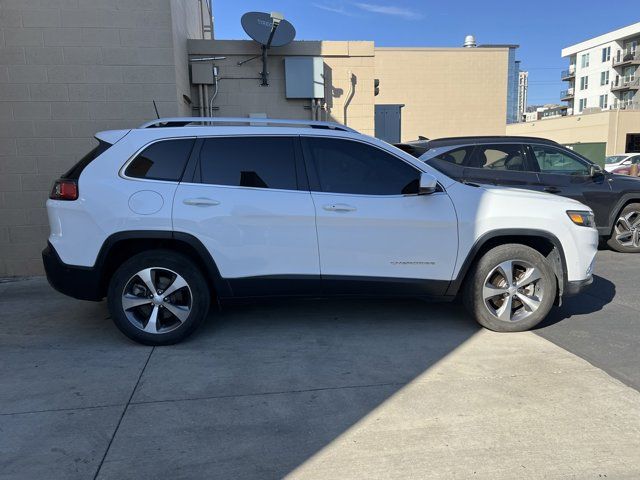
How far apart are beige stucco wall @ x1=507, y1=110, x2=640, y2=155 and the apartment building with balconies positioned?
7.74m

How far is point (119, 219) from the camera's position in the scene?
4.19m

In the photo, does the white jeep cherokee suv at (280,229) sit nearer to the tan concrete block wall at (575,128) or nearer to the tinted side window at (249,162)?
the tinted side window at (249,162)

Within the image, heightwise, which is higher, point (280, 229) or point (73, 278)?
point (280, 229)

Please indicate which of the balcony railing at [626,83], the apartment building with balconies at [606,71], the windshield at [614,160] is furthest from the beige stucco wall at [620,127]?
the balcony railing at [626,83]

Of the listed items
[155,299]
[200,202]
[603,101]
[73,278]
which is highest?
[603,101]

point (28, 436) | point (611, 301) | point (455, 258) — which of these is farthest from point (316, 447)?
point (611, 301)

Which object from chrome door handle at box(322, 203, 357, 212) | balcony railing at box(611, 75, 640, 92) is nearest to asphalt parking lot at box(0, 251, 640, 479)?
chrome door handle at box(322, 203, 357, 212)

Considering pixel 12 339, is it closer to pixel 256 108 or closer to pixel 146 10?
pixel 146 10

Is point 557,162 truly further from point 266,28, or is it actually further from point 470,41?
point 470,41

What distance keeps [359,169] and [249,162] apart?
997 millimetres

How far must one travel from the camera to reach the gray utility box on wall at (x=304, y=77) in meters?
8.93

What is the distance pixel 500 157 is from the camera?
760 cm

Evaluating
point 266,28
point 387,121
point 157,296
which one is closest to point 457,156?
point 266,28

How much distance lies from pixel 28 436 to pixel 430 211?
136 inches
